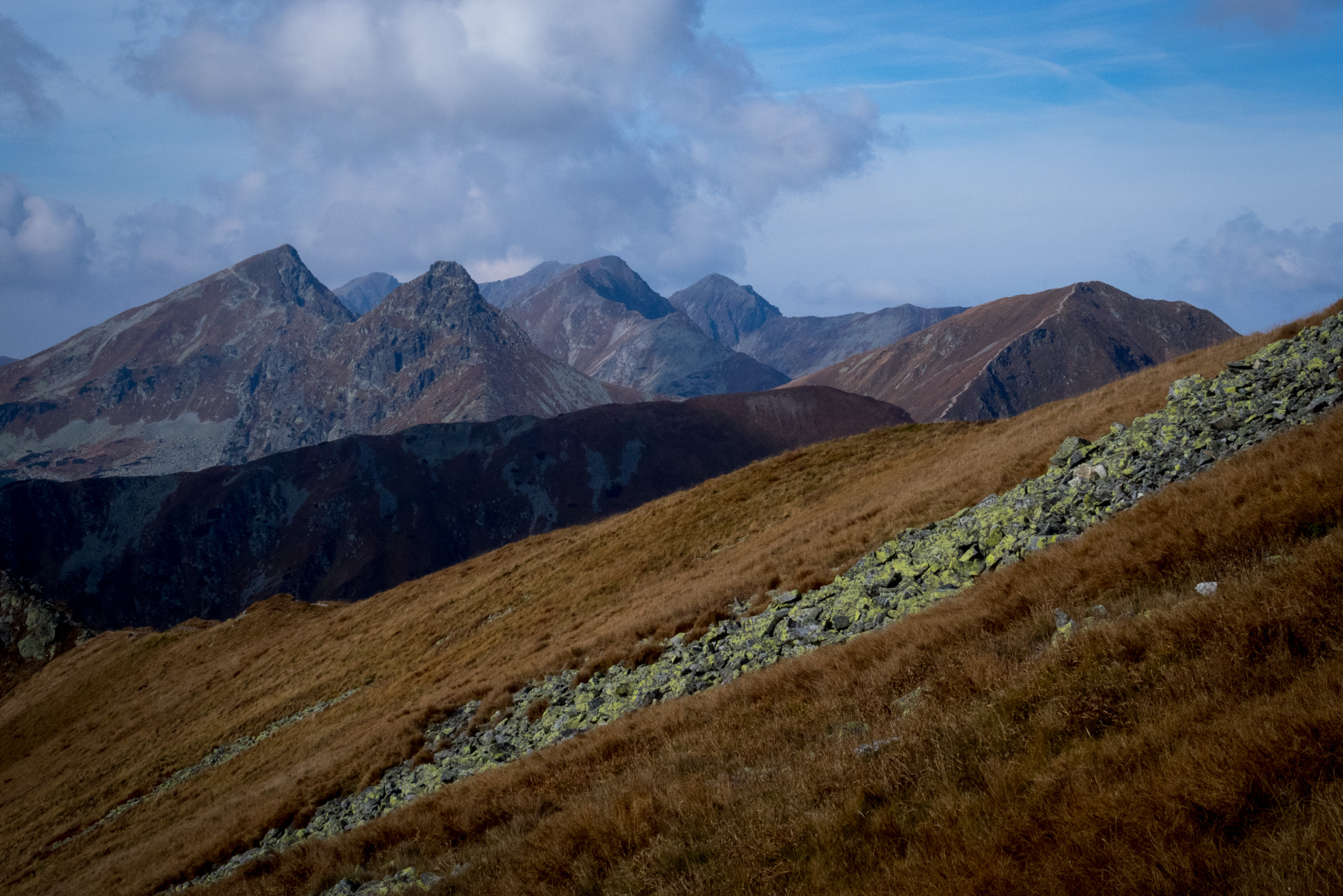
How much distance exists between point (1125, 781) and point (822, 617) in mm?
9233

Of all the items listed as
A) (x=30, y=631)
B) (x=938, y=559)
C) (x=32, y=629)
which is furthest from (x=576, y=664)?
(x=30, y=631)

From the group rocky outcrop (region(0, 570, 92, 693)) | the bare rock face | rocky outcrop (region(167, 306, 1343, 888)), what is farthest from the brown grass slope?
the bare rock face

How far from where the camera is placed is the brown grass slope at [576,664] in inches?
273

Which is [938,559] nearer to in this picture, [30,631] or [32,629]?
[32,629]

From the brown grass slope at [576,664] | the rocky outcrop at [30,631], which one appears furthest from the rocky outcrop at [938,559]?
the rocky outcrop at [30,631]

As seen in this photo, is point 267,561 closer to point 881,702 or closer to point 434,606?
point 434,606

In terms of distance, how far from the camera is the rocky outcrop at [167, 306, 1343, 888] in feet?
41.8

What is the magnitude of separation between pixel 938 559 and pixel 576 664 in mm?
10051

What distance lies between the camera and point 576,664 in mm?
18672

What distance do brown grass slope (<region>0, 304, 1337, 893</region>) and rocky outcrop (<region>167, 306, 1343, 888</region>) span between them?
157cm

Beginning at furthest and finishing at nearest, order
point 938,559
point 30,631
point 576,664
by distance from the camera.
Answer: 1. point 30,631
2. point 576,664
3. point 938,559

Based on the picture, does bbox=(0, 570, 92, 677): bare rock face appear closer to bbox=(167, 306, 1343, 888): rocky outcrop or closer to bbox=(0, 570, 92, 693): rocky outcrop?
bbox=(0, 570, 92, 693): rocky outcrop

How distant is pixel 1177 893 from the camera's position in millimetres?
3969

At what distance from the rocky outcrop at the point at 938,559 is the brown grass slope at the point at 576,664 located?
157 centimetres
